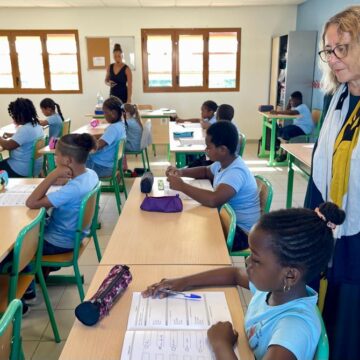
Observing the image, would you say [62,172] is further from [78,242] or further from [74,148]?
[78,242]

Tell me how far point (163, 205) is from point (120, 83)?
4.86 meters

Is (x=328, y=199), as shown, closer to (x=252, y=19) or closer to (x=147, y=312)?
(x=147, y=312)

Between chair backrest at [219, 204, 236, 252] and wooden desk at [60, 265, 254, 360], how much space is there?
0.42 m

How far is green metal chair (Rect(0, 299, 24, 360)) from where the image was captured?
103cm

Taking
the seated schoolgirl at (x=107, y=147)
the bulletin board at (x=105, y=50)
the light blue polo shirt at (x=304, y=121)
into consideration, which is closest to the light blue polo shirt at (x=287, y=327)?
Answer: the seated schoolgirl at (x=107, y=147)

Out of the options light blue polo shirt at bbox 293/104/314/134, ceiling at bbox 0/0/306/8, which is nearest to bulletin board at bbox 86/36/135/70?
ceiling at bbox 0/0/306/8

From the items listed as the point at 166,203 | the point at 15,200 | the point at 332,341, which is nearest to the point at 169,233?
the point at 166,203

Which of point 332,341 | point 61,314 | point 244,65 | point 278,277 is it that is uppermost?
point 244,65

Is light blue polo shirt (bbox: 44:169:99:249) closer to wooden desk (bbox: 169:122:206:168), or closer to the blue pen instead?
the blue pen

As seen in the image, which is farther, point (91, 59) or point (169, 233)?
point (91, 59)

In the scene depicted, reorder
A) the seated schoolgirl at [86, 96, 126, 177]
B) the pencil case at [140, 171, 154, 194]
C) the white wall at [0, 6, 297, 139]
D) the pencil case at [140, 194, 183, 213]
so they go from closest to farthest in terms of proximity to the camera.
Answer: the pencil case at [140, 194, 183, 213] → the pencil case at [140, 171, 154, 194] → the seated schoolgirl at [86, 96, 126, 177] → the white wall at [0, 6, 297, 139]

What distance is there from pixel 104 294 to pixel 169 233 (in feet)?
1.95

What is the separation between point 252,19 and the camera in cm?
719

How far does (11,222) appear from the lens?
1924mm
